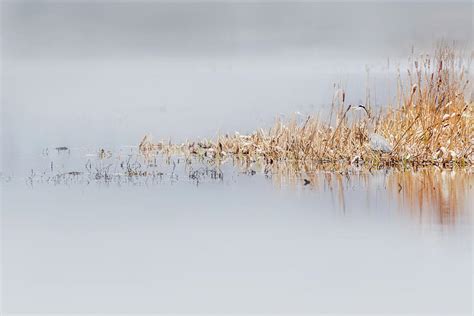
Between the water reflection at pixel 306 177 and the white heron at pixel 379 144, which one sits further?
the white heron at pixel 379 144

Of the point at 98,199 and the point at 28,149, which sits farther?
the point at 28,149

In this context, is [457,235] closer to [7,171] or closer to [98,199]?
[98,199]

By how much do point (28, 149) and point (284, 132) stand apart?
14.6ft

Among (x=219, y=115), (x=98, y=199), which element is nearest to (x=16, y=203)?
(x=98, y=199)

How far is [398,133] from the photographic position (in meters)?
9.55

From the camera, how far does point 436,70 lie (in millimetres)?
9617

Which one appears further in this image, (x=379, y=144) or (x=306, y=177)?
(x=379, y=144)

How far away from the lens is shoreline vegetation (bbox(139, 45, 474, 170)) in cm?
930

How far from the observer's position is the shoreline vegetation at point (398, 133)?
9.30 metres

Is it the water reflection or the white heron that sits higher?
the white heron

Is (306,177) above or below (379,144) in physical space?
below

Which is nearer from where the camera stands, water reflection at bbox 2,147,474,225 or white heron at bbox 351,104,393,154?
water reflection at bbox 2,147,474,225

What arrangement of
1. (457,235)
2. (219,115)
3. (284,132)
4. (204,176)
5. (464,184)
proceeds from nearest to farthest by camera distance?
1. (457,235)
2. (464,184)
3. (204,176)
4. (284,132)
5. (219,115)

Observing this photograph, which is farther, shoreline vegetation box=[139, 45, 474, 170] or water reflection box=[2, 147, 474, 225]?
shoreline vegetation box=[139, 45, 474, 170]
